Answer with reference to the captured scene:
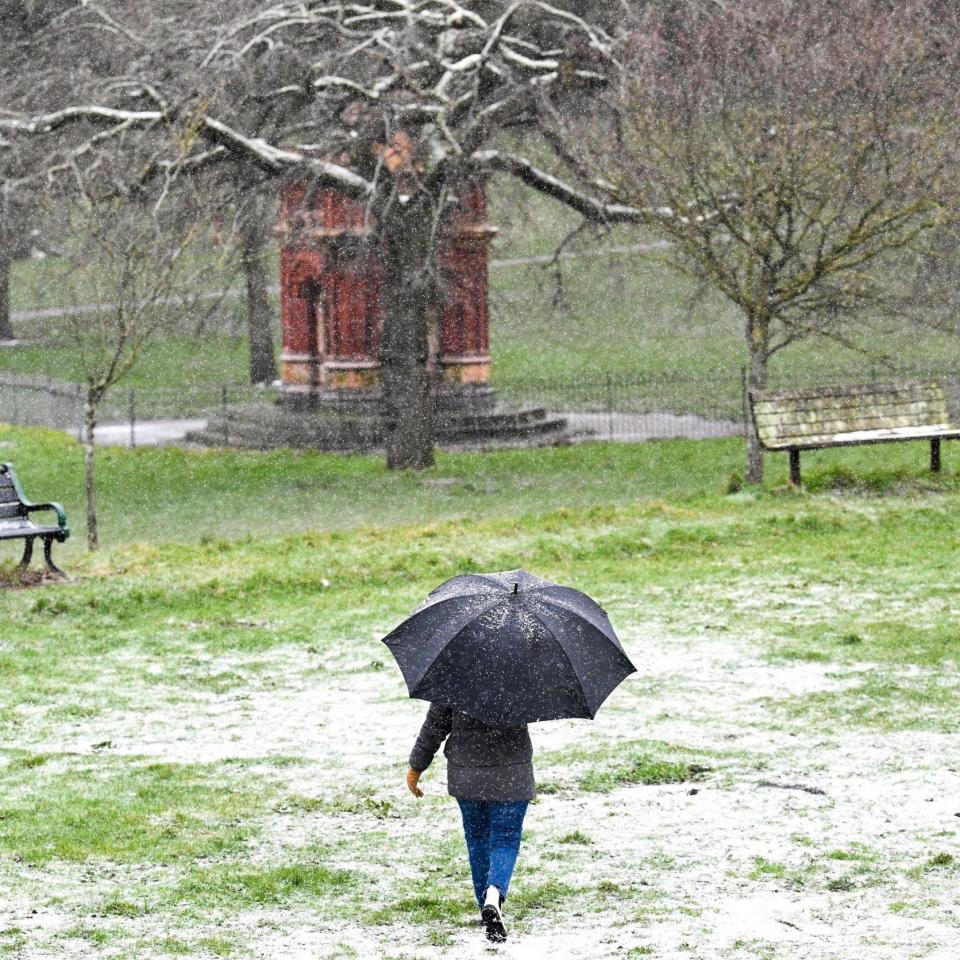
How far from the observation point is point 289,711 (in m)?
9.02

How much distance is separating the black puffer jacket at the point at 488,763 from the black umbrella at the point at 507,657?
223 millimetres

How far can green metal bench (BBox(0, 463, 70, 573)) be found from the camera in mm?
12695

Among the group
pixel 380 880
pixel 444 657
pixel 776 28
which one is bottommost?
pixel 380 880

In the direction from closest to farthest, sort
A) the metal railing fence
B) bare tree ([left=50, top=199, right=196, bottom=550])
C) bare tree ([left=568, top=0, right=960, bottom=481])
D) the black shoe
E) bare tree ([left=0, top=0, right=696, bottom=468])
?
the black shoe → bare tree ([left=50, top=199, right=196, bottom=550]) → bare tree ([left=568, top=0, right=960, bottom=481]) → bare tree ([left=0, top=0, right=696, bottom=468]) → the metal railing fence

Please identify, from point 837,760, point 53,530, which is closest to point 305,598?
→ point 53,530

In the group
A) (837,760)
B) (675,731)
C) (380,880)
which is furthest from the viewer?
(675,731)

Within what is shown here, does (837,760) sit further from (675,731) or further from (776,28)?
(776,28)

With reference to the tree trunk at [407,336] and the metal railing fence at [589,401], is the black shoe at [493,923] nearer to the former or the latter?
the tree trunk at [407,336]

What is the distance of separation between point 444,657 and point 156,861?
1.82 metres

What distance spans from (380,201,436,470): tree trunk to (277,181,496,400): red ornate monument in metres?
4.26

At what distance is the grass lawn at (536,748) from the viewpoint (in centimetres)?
574

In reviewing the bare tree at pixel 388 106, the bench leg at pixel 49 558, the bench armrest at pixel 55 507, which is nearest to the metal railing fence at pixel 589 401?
the bare tree at pixel 388 106

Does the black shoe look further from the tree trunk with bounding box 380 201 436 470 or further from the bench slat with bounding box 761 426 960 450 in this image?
the tree trunk with bounding box 380 201 436 470

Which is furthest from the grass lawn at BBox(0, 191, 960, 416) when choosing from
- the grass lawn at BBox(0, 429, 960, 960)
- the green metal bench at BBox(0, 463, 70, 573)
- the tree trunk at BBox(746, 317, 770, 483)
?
the green metal bench at BBox(0, 463, 70, 573)
